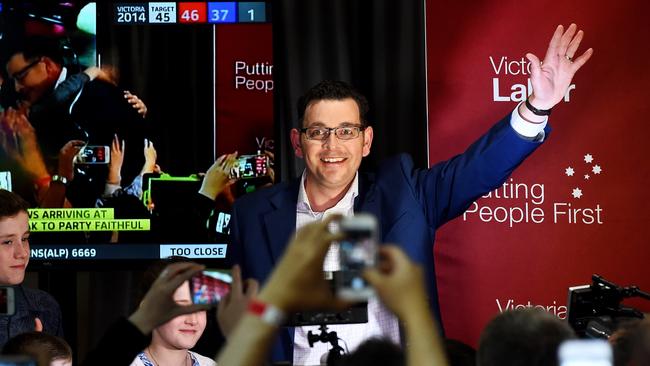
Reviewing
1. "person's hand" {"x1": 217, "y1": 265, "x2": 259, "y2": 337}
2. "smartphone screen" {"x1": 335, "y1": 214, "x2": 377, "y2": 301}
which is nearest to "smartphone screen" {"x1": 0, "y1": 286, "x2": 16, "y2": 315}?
"person's hand" {"x1": 217, "y1": 265, "x2": 259, "y2": 337}

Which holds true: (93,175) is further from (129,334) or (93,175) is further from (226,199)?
(129,334)

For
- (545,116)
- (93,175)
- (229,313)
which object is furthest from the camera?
(93,175)

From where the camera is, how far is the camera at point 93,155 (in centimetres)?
509

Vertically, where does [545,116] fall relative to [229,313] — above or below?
above

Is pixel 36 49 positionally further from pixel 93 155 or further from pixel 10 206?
pixel 10 206

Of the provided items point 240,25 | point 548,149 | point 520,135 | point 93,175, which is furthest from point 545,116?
point 93,175

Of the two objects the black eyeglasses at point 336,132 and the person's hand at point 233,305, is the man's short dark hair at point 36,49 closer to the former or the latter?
the black eyeglasses at point 336,132

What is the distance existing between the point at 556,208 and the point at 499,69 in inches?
26.8

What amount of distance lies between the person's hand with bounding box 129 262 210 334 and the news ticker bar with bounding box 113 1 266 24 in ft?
10.2

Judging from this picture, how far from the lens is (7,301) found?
246cm

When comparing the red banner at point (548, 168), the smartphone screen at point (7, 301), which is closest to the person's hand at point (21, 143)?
the red banner at point (548, 168)

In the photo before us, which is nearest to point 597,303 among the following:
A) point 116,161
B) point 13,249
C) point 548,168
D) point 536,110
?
point 536,110

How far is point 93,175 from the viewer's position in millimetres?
5086

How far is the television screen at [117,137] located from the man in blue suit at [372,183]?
861mm
